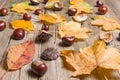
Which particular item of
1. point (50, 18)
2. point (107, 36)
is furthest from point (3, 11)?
point (107, 36)

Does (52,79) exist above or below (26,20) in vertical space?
above

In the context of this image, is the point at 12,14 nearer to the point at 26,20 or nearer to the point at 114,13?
the point at 26,20

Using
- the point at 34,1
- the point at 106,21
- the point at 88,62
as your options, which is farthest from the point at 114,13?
the point at 88,62

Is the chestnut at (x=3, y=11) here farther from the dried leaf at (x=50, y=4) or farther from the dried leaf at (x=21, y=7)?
the dried leaf at (x=50, y=4)

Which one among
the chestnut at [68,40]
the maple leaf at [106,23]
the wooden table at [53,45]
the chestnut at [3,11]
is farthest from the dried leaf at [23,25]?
the maple leaf at [106,23]

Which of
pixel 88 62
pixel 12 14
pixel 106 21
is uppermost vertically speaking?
pixel 88 62

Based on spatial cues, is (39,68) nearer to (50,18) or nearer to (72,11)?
(50,18)
